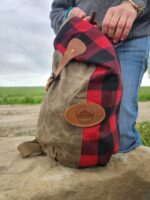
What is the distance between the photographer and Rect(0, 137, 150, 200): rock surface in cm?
238

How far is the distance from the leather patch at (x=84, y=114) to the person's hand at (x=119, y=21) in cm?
47

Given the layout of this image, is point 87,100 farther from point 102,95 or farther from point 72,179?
point 72,179

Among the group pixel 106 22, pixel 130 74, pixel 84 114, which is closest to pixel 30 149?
pixel 84 114

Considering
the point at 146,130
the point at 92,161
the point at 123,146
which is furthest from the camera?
the point at 146,130

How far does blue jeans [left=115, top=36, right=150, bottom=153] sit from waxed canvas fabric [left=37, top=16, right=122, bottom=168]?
1.03 feet

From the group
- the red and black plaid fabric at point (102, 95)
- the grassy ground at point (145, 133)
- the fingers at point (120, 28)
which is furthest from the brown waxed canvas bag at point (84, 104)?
the grassy ground at point (145, 133)

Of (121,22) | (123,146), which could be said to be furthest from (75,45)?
(123,146)

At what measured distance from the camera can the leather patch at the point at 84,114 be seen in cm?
240

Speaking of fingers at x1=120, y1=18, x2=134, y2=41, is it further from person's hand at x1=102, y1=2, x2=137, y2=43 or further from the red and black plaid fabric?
the red and black plaid fabric

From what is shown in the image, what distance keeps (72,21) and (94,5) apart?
1.03 ft

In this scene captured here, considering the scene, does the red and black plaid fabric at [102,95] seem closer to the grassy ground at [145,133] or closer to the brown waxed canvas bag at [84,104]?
the brown waxed canvas bag at [84,104]

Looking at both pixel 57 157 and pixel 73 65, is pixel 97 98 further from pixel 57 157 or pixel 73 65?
pixel 57 157

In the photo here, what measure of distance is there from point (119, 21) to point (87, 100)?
50cm

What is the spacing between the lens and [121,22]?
2605 millimetres
